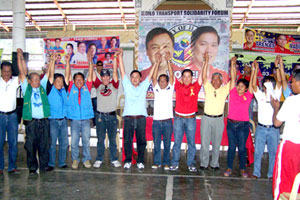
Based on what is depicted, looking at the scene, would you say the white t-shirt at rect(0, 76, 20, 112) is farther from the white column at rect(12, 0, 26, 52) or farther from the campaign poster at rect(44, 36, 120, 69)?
the campaign poster at rect(44, 36, 120, 69)

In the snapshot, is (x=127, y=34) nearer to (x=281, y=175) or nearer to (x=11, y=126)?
(x=11, y=126)

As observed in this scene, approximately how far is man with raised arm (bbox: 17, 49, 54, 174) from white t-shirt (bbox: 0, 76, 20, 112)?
6.5 inches

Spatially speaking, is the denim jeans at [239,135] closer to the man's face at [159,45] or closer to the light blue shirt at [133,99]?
the light blue shirt at [133,99]

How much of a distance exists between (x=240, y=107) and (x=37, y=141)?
3364mm

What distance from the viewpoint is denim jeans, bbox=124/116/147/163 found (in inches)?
192

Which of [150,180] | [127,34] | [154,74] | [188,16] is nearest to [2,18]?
[127,34]

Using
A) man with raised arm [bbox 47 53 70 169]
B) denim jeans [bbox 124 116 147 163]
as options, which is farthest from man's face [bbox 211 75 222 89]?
man with raised arm [bbox 47 53 70 169]

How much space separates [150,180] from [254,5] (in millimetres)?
9250

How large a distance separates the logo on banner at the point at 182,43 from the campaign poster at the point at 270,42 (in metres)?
2.26

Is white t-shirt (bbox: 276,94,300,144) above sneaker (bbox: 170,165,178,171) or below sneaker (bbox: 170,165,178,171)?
above

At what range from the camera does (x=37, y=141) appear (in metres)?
4.64

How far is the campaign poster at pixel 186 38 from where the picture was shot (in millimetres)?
6953

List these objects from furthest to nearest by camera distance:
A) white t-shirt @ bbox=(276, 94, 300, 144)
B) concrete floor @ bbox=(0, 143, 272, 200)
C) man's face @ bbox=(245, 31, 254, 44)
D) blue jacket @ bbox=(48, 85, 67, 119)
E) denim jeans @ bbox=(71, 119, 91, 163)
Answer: man's face @ bbox=(245, 31, 254, 44)
denim jeans @ bbox=(71, 119, 91, 163)
blue jacket @ bbox=(48, 85, 67, 119)
concrete floor @ bbox=(0, 143, 272, 200)
white t-shirt @ bbox=(276, 94, 300, 144)

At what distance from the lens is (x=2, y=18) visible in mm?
12570
